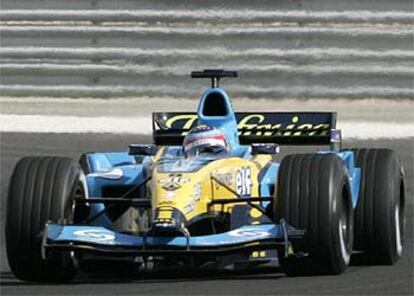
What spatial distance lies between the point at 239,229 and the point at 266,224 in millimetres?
156

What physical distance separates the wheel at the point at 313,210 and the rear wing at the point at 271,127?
162cm

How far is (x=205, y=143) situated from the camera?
411 inches

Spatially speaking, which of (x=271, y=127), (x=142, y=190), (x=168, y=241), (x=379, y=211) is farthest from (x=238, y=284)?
(x=271, y=127)

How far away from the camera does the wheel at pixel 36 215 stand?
31.4 feet

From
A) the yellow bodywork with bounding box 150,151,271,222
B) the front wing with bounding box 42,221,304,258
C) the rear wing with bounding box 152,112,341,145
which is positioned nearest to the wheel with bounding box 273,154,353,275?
the front wing with bounding box 42,221,304,258

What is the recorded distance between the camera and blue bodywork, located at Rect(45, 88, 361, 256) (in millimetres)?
9273

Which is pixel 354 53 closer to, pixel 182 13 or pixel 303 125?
pixel 182 13

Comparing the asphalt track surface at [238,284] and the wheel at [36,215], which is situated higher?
the wheel at [36,215]

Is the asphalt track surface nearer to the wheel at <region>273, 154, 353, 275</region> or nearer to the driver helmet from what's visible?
the wheel at <region>273, 154, 353, 275</region>

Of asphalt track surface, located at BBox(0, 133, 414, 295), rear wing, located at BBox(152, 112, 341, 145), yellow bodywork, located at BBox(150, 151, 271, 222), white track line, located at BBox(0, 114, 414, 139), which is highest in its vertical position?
rear wing, located at BBox(152, 112, 341, 145)

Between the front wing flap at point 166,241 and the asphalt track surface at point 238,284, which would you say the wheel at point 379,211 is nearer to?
the asphalt track surface at point 238,284

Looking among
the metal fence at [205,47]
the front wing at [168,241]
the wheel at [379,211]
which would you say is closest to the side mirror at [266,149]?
the wheel at [379,211]

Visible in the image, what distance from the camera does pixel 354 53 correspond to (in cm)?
1988

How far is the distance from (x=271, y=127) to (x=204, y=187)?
170 cm
